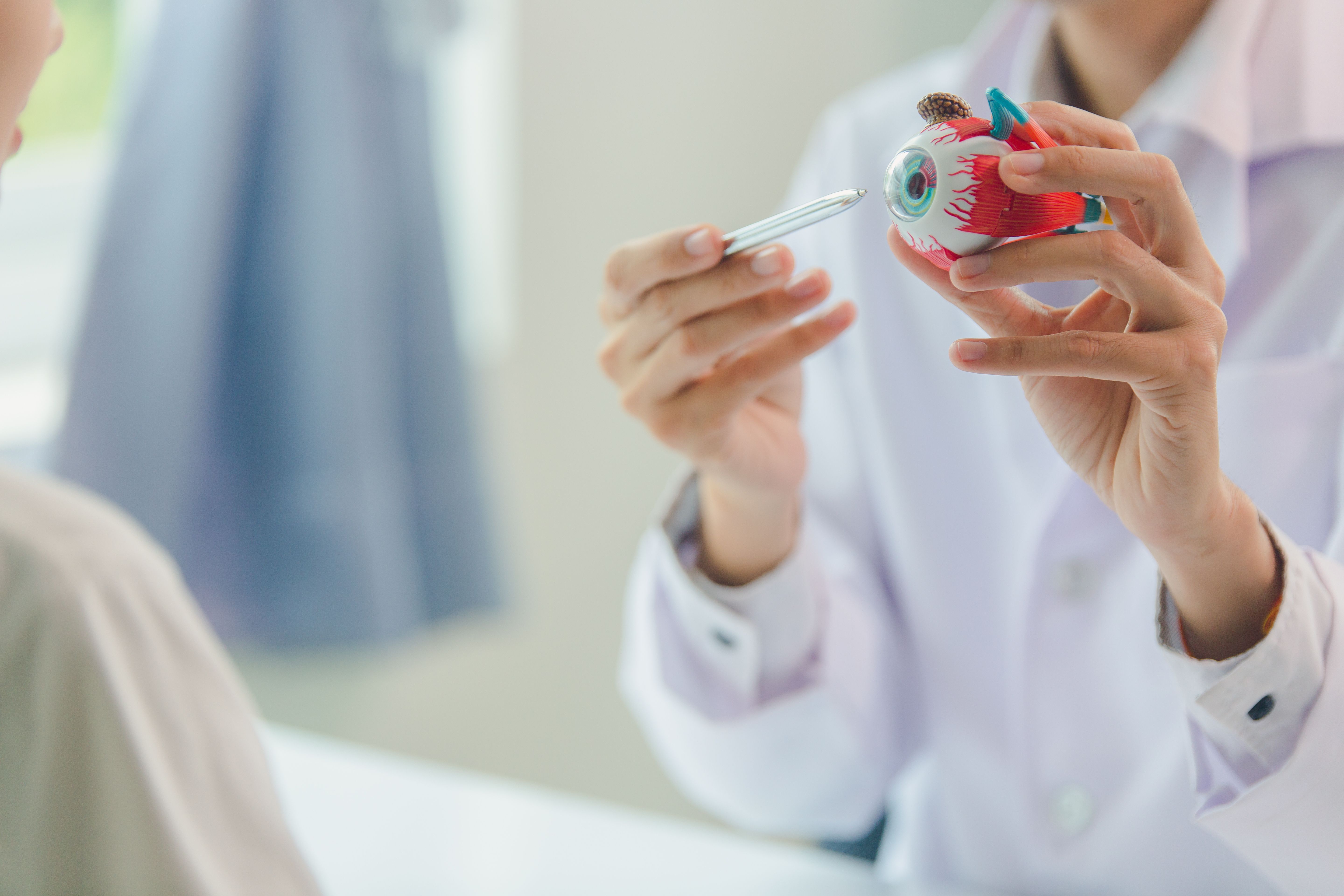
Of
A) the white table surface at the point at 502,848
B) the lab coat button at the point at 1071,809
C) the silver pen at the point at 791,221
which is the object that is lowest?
the lab coat button at the point at 1071,809

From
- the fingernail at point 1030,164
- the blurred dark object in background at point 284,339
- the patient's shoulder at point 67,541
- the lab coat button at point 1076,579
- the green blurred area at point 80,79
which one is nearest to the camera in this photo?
the fingernail at point 1030,164

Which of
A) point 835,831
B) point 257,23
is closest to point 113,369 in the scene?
point 257,23

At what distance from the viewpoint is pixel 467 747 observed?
136cm

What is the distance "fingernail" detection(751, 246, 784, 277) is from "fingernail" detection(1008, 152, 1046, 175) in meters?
0.13

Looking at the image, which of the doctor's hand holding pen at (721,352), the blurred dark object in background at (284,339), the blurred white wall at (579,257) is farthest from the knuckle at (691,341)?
the blurred white wall at (579,257)

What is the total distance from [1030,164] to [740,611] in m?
0.38

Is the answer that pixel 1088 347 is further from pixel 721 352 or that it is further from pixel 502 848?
pixel 502 848

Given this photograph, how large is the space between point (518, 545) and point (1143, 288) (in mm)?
1140

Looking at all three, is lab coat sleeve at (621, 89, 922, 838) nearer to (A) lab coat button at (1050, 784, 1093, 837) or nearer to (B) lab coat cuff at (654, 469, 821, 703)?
(B) lab coat cuff at (654, 469, 821, 703)

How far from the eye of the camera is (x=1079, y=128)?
308 millimetres

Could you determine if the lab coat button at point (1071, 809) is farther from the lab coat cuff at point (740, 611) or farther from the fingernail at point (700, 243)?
the fingernail at point (700, 243)

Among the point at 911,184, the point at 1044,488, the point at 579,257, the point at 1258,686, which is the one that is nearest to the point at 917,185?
the point at 911,184

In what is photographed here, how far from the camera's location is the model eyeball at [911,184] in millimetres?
308

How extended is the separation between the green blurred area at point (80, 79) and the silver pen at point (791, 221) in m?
0.97
